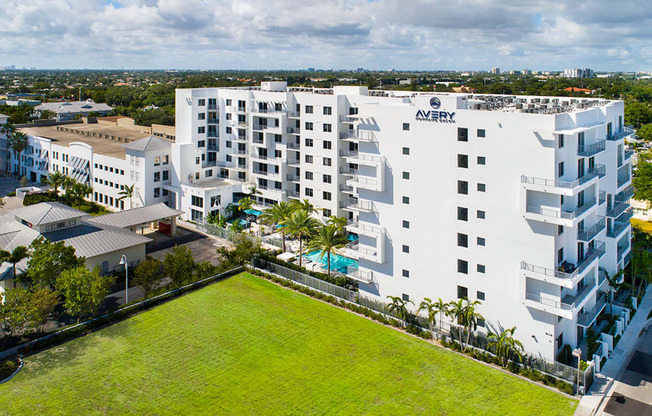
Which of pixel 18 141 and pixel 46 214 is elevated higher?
pixel 18 141

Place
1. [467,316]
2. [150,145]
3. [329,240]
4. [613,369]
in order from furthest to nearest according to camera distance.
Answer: [150,145] < [329,240] < [467,316] < [613,369]

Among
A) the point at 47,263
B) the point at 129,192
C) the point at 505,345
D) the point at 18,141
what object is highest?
the point at 18,141

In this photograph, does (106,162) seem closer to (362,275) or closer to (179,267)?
(179,267)

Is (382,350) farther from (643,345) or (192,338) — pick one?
(643,345)

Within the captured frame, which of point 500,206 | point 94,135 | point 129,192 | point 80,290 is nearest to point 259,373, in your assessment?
point 80,290

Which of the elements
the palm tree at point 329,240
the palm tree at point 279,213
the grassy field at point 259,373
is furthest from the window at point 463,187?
the palm tree at point 279,213

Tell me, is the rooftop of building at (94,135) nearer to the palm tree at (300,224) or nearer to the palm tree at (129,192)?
the palm tree at (129,192)
